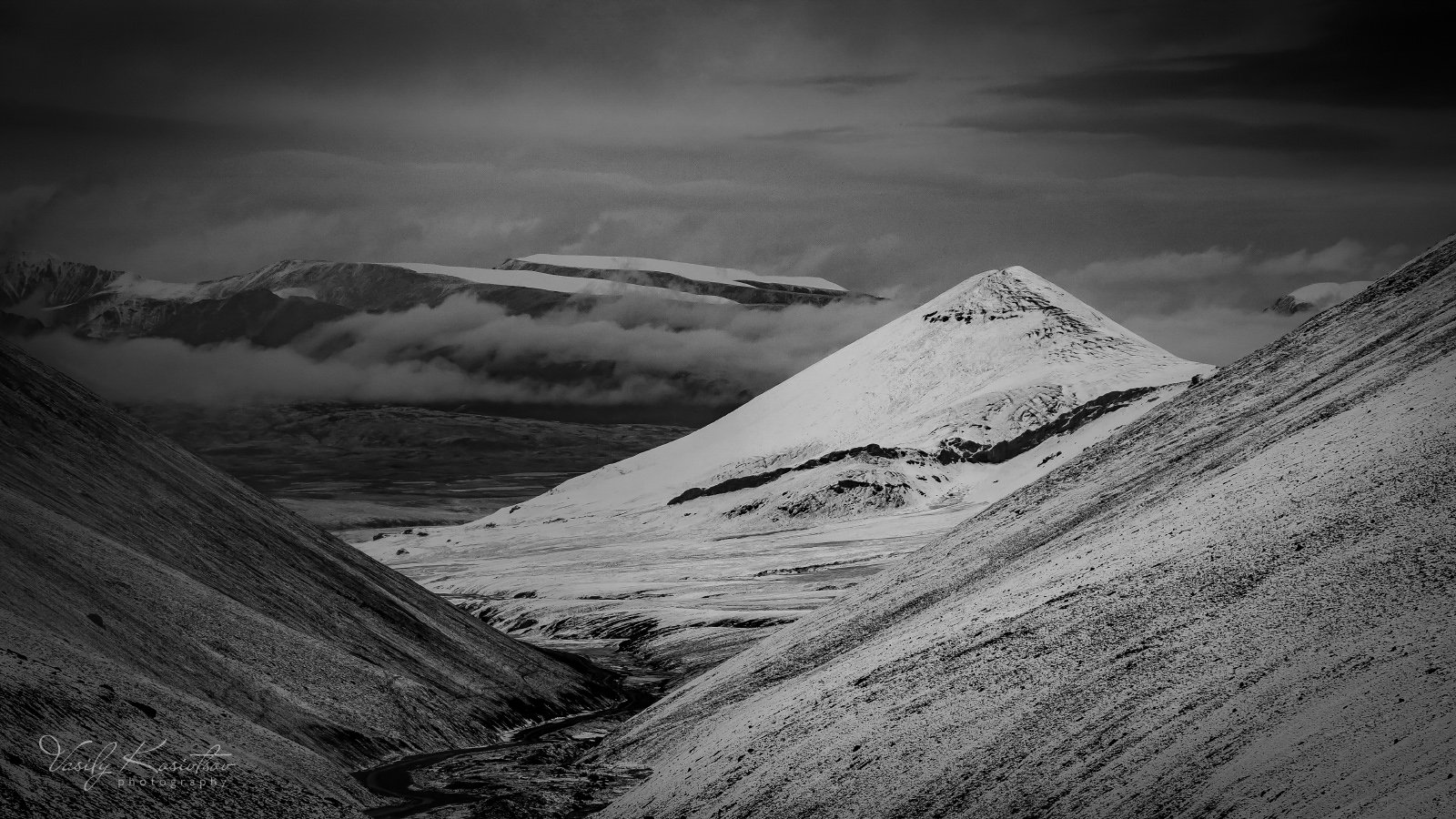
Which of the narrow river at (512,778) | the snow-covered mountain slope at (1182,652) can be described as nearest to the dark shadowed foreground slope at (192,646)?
the narrow river at (512,778)

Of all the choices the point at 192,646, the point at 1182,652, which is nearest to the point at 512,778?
the point at 192,646

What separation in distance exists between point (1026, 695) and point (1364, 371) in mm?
28913

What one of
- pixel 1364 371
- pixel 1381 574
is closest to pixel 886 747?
pixel 1381 574

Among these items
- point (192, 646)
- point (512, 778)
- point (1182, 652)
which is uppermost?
point (192, 646)

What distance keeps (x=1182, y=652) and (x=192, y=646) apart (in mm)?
47565

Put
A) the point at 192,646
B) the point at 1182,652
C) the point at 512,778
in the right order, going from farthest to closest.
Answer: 1. the point at 192,646
2. the point at 512,778
3. the point at 1182,652

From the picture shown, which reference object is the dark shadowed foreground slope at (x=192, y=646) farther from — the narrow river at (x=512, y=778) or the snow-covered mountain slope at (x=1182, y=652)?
the snow-covered mountain slope at (x=1182, y=652)

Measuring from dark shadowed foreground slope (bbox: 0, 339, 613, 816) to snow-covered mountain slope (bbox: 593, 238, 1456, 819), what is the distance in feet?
49.0

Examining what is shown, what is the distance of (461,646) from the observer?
93375 millimetres

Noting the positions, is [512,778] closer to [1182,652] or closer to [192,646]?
[192,646]

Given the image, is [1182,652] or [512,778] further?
[512,778]

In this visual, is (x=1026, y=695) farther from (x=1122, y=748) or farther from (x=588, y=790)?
(x=588, y=790)

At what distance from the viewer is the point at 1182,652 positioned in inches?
1825

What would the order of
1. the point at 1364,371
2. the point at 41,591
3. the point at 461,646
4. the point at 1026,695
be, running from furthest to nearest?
the point at 461,646
the point at 1364,371
the point at 41,591
the point at 1026,695
